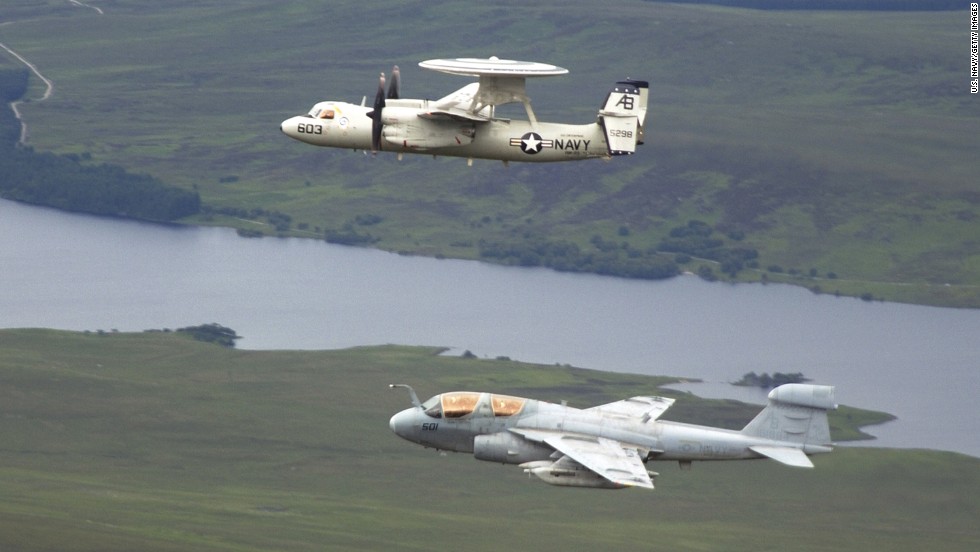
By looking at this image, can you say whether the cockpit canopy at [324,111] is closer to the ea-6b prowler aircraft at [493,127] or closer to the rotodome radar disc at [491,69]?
the ea-6b prowler aircraft at [493,127]

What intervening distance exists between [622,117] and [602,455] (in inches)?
631

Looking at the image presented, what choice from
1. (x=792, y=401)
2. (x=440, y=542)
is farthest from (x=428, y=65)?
(x=440, y=542)

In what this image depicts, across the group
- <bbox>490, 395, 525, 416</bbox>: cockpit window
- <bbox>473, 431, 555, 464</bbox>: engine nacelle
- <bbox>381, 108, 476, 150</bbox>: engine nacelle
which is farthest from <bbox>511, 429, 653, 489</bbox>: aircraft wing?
<bbox>381, 108, 476, 150</bbox>: engine nacelle

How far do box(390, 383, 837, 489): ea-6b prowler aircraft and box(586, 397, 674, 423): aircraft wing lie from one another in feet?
0.17

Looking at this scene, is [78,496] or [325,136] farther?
[78,496]

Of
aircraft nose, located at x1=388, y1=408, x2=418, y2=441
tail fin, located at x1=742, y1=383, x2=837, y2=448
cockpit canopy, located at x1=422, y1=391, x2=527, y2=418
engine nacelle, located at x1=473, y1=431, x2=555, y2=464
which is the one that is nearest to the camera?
engine nacelle, located at x1=473, y1=431, x2=555, y2=464

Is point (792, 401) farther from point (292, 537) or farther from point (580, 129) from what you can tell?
point (292, 537)

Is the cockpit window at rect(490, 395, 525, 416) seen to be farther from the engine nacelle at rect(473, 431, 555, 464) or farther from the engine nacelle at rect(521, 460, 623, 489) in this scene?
the engine nacelle at rect(521, 460, 623, 489)

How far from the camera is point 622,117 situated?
8525 centimetres

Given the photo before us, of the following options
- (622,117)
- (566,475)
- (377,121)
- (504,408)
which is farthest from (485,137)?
(566,475)

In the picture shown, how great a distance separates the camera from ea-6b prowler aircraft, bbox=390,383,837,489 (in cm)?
9031

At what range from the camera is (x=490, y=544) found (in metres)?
187

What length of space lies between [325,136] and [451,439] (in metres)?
16.1

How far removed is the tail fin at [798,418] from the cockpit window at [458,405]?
13726 mm
